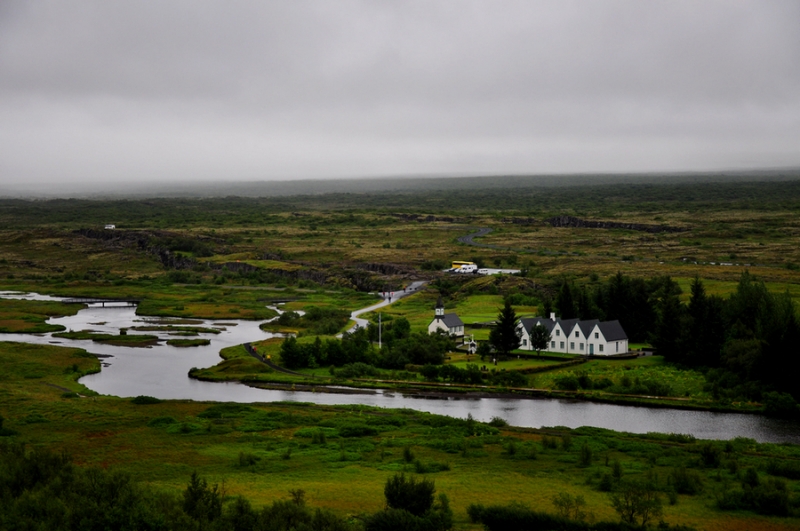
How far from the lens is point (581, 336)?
6225 cm

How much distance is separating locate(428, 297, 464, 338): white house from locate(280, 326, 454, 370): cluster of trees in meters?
1.47

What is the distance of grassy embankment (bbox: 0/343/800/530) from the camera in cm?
3158

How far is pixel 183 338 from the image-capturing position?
78.0 metres

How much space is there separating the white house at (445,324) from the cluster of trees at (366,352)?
1.47m

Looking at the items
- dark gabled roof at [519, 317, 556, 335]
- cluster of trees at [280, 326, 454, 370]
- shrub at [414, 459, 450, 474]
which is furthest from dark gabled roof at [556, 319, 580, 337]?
shrub at [414, 459, 450, 474]

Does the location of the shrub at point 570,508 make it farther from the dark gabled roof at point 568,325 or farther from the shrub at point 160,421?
the dark gabled roof at point 568,325

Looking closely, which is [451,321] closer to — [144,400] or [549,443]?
[144,400]

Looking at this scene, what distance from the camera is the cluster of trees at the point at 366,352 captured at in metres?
61.6

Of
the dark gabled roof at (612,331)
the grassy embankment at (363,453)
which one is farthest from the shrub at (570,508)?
the dark gabled roof at (612,331)

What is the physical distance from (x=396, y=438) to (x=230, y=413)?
1201cm

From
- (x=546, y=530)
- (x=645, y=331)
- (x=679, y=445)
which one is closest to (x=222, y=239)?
(x=645, y=331)

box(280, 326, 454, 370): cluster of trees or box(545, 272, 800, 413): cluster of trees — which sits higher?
box(545, 272, 800, 413): cluster of trees

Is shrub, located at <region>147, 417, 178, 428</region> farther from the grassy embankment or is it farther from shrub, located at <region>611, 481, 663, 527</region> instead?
shrub, located at <region>611, 481, 663, 527</region>

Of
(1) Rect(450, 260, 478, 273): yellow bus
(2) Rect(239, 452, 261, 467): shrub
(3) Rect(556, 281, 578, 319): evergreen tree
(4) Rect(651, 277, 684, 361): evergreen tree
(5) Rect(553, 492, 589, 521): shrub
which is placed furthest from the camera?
(1) Rect(450, 260, 478, 273): yellow bus
